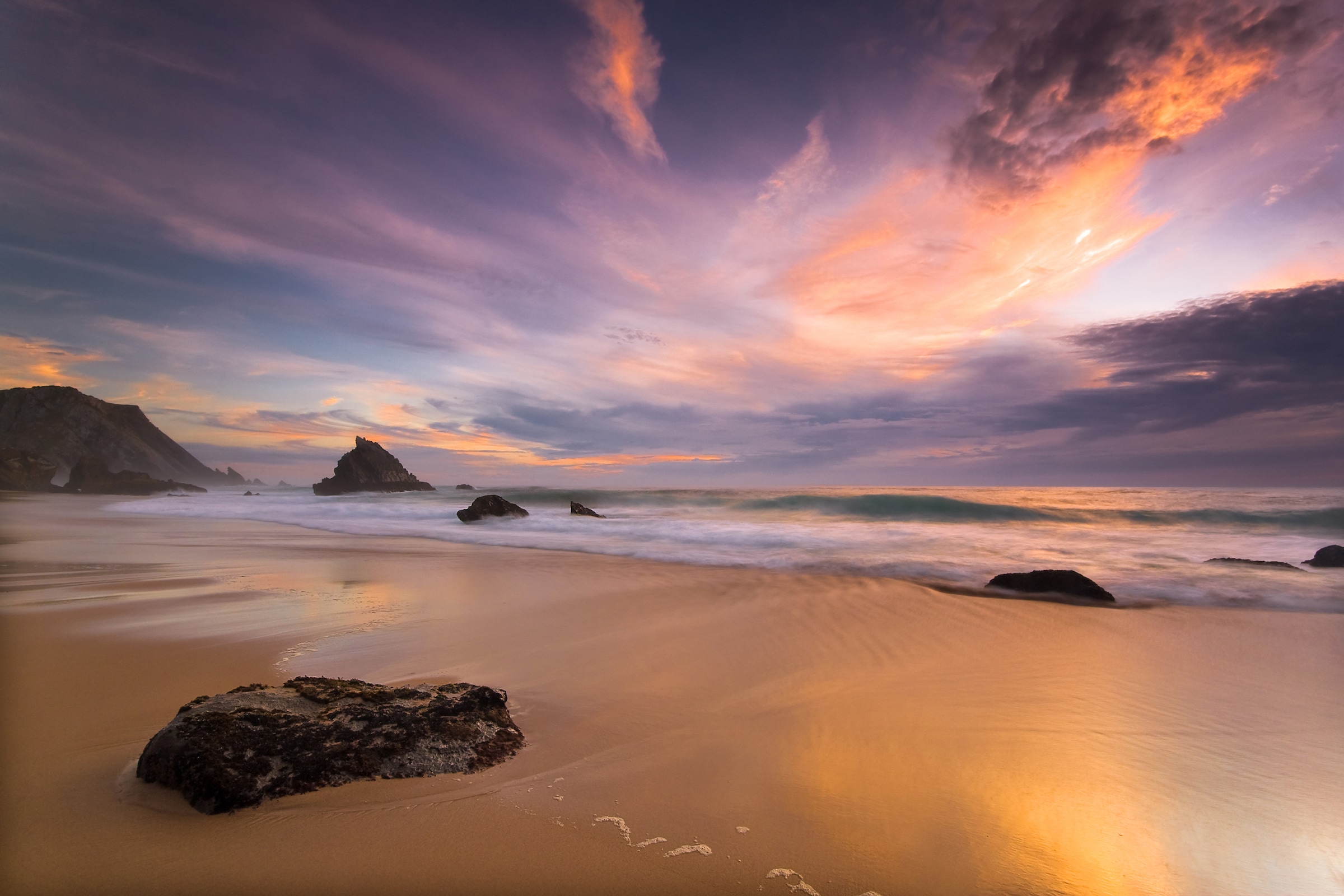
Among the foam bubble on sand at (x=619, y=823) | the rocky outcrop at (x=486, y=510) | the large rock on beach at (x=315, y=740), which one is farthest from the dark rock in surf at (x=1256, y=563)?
the rocky outcrop at (x=486, y=510)

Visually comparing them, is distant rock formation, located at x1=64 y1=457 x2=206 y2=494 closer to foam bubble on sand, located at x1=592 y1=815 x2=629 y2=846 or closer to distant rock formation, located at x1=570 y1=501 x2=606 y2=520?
distant rock formation, located at x1=570 y1=501 x2=606 y2=520

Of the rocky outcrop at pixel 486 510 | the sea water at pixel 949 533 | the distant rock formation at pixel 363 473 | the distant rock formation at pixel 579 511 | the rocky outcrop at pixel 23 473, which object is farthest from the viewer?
the distant rock formation at pixel 363 473

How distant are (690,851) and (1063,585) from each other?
7.20 metres

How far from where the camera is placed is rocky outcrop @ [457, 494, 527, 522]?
64.2 ft

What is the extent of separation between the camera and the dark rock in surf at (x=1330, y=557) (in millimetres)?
9734

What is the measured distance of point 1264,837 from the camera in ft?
7.58

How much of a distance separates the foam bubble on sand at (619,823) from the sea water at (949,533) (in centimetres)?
715

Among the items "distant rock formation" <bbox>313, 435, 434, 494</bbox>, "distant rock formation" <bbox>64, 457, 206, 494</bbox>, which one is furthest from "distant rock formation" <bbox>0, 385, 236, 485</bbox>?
"distant rock formation" <bbox>313, 435, 434, 494</bbox>

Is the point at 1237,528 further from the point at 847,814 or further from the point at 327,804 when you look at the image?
the point at 327,804

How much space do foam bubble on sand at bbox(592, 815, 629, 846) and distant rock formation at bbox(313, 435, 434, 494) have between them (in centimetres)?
5207

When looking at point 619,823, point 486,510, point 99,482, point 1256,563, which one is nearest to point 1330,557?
point 1256,563

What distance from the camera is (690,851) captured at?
2010 millimetres

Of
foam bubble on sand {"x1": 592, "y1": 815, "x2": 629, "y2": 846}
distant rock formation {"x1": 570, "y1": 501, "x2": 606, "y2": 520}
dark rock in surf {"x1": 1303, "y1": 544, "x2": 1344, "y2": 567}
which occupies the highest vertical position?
distant rock formation {"x1": 570, "y1": 501, "x2": 606, "y2": 520}

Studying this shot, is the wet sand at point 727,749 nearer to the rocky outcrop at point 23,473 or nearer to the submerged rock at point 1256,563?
the submerged rock at point 1256,563
